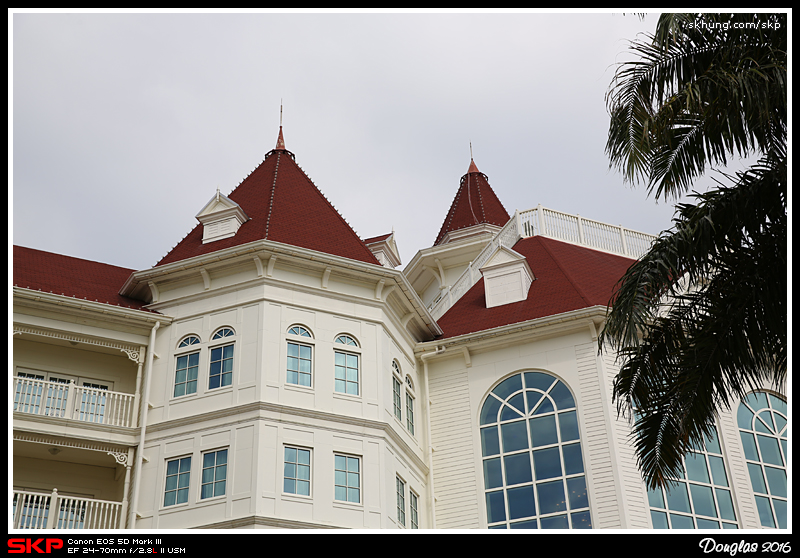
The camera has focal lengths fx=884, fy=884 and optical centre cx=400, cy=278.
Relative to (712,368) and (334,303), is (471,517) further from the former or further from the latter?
(712,368)

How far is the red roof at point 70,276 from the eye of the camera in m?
22.4

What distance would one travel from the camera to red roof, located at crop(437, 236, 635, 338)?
949 inches

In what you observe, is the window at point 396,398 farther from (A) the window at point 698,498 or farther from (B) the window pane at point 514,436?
(A) the window at point 698,498

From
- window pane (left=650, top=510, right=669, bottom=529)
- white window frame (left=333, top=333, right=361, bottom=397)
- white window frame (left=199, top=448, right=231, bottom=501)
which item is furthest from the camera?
white window frame (left=333, top=333, right=361, bottom=397)

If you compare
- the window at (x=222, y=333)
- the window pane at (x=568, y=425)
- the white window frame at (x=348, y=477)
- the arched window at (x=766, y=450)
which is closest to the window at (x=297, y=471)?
the white window frame at (x=348, y=477)

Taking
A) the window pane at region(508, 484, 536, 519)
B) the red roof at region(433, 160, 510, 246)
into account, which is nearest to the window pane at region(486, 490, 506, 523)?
the window pane at region(508, 484, 536, 519)

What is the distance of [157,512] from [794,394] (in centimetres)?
1374

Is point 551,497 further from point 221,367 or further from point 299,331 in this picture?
point 221,367

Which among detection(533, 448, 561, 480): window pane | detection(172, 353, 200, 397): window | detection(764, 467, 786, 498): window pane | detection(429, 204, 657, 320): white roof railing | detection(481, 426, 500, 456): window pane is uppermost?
detection(429, 204, 657, 320): white roof railing

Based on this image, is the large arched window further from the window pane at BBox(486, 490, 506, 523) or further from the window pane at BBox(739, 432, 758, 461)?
the window pane at BBox(739, 432, 758, 461)

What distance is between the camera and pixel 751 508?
71.0 feet

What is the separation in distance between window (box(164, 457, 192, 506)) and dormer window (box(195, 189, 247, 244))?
6378 mm
